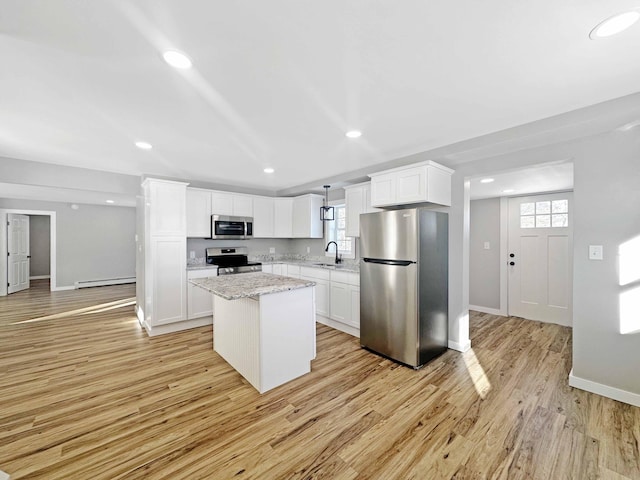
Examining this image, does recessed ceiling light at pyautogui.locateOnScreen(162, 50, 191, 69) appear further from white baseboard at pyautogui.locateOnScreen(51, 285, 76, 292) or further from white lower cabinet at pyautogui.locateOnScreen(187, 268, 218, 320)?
white baseboard at pyautogui.locateOnScreen(51, 285, 76, 292)

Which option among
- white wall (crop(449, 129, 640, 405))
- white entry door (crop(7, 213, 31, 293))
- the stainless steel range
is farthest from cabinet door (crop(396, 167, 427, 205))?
white entry door (crop(7, 213, 31, 293))

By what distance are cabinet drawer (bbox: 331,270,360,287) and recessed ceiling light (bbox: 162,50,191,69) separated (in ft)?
9.67

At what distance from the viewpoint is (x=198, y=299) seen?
4219mm

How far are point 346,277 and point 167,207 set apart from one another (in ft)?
9.19

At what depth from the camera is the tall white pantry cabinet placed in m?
3.82

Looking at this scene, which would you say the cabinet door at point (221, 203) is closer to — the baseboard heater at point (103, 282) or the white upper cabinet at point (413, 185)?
the white upper cabinet at point (413, 185)

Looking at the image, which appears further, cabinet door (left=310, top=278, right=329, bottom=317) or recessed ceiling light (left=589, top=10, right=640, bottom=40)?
cabinet door (left=310, top=278, right=329, bottom=317)

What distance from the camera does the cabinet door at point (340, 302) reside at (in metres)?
3.88

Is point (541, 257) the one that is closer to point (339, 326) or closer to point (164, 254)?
point (339, 326)

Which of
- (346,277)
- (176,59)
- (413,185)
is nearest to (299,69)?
(176,59)

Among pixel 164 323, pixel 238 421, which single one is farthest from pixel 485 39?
pixel 164 323

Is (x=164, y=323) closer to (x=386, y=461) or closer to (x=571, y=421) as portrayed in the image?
(x=386, y=461)

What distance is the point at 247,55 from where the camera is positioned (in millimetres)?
1530

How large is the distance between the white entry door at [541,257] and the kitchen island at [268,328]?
3.91 meters
